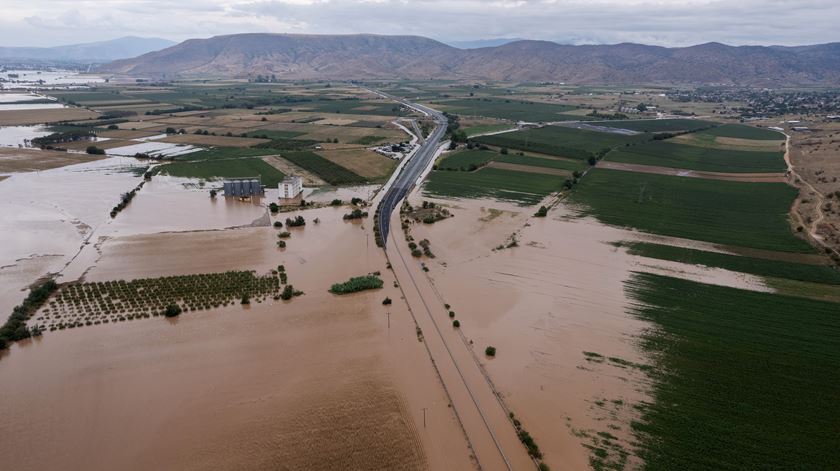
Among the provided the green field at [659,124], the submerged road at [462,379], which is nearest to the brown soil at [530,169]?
the submerged road at [462,379]

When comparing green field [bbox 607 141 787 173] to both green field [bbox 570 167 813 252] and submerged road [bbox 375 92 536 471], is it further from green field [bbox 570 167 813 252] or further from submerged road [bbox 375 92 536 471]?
submerged road [bbox 375 92 536 471]

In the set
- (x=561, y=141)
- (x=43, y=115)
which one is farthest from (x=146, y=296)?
(x=43, y=115)

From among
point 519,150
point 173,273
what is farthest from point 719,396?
point 519,150

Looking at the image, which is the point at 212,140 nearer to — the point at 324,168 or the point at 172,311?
the point at 324,168

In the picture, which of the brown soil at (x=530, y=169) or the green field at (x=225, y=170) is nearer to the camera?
the green field at (x=225, y=170)

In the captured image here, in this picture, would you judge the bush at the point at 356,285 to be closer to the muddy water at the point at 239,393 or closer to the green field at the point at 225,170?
the muddy water at the point at 239,393
